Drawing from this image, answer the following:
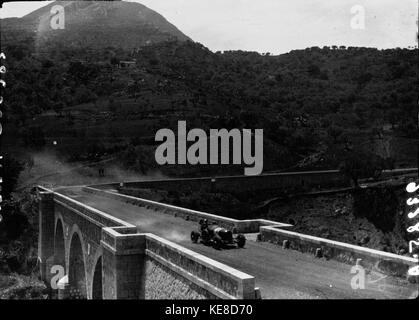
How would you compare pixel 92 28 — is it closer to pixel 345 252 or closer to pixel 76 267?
pixel 76 267

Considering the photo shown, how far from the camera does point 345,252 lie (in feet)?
43.8

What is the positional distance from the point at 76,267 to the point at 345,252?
20.3 m

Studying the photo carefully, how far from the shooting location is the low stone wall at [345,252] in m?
11.4

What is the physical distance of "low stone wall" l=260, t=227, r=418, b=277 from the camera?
1141cm

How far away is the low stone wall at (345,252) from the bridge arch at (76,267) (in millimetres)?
13956

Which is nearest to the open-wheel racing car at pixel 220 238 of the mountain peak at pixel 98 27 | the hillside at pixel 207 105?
the hillside at pixel 207 105

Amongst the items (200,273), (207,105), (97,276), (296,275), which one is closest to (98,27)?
(207,105)

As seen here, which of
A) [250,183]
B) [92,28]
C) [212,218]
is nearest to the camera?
[212,218]

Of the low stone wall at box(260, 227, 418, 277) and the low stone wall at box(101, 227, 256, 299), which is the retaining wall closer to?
the low stone wall at box(260, 227, 418, 277)

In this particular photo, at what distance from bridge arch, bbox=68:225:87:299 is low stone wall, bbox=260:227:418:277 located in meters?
14.0

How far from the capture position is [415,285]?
10.8 metres

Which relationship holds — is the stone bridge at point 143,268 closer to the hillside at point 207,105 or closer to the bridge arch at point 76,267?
the bridge arch at point 76,267

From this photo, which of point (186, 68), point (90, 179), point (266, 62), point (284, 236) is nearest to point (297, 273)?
point (284, 236)

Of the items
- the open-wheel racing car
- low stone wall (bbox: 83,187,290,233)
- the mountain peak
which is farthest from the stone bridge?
the mountain peak
